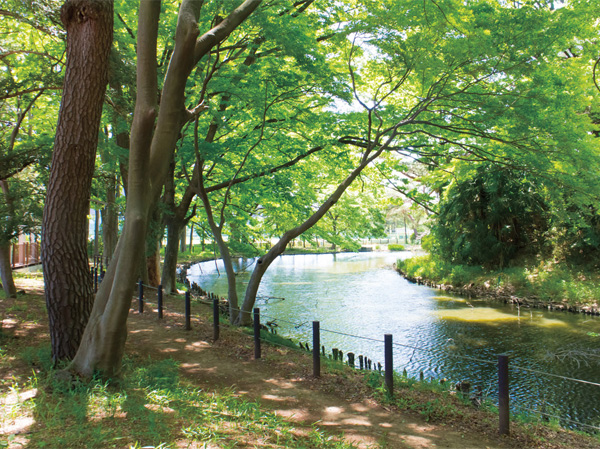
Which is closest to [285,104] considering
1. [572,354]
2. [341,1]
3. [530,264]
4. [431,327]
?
[341,1]

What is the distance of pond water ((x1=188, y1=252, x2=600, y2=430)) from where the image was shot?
29.6 ft

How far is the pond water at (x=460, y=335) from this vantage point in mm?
9023

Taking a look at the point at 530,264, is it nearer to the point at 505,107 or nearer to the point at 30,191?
the point at 505,107

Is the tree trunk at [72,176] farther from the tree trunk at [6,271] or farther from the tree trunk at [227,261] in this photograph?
the tree trunk at [6,271]

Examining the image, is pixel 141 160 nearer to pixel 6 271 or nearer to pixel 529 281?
pixel 6 271

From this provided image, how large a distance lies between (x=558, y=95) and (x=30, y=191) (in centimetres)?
1131

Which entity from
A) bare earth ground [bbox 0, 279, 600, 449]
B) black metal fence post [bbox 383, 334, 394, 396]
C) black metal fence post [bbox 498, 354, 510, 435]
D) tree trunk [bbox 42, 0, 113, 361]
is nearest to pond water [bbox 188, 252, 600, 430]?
black metal fence post [bbox 498, 354, 510, 435]

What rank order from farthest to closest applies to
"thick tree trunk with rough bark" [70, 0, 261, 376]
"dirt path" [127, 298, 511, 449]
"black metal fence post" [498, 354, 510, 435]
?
"thick tree trunk with rough bark" [70, 0, 261, 376] → "black metal fence post" [498, 354, 510, 435] → "dirt path" [127, 298, 511, 449]

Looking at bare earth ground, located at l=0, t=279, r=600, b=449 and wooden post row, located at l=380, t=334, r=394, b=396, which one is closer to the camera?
bare earth ground, located at l=0, t=279, r=600, b=449

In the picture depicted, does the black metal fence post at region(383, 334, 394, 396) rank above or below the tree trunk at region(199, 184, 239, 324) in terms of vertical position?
below

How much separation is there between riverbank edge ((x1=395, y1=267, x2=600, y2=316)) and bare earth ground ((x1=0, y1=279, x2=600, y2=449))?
43.9 feet

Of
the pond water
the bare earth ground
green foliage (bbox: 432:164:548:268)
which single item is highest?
green foliage (bbox: 432:164:548:268)

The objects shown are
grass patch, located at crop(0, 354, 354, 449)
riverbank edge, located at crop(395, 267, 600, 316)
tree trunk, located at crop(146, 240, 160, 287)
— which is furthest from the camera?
riverbank edge, located at crop(395, 267, 600, 316)

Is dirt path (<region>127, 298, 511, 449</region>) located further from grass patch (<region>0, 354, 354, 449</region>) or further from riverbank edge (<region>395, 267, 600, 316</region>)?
riverbank edge (<region>395, 267, 600, 316</region>)
